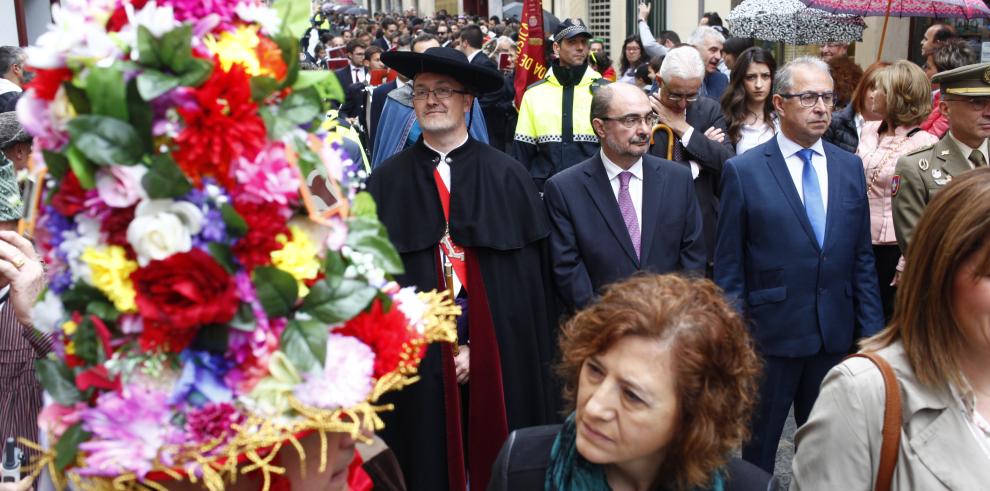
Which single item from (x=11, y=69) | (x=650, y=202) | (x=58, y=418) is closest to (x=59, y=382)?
(x=58, y=418)

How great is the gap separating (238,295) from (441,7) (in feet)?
197

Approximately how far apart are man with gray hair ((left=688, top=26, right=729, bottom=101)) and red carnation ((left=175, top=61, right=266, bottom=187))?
8623 mm

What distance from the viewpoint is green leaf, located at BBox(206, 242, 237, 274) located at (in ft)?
5.96

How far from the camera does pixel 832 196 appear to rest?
4.71 meters

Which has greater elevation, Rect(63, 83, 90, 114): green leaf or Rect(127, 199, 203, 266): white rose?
Rect(63, 83, 90, 114): green leaf

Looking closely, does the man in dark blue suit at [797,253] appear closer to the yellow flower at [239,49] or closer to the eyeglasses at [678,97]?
the eyeglasses at [678,97]

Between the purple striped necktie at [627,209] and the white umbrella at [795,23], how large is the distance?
6.56 m

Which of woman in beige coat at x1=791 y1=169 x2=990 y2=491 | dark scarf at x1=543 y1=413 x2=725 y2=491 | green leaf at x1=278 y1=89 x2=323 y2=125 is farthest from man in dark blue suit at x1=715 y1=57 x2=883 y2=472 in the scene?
green leaf at x1=278 y1=89 x2=323 y2=125

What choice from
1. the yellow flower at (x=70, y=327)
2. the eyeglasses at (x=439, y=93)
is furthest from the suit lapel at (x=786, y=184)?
the yellow flower at (x=70, y=327)

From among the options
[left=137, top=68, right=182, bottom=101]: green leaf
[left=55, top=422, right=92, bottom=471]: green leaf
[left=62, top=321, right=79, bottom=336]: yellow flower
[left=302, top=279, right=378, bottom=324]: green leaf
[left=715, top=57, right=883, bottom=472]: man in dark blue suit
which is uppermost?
[left=137, top=68, right=182, bottom=101]: green leaf

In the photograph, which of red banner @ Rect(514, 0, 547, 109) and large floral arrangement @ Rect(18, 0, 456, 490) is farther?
red banner @ Rect(514, 0, 547, 109)

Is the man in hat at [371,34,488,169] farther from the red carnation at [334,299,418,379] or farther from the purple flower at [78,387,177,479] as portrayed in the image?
the purple flower at [78,387,177,479]

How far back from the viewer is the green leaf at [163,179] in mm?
1758

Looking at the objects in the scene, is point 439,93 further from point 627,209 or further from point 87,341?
point 87,341
